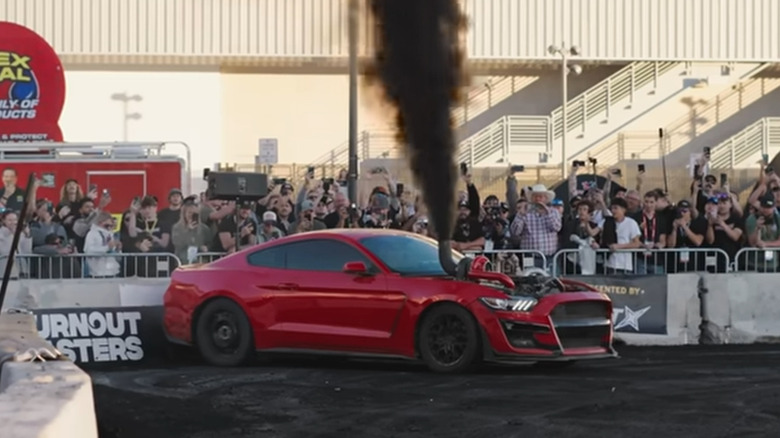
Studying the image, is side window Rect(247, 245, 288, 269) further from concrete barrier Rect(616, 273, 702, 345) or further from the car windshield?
concrete barrier Rect(616, 273, 702, 345)

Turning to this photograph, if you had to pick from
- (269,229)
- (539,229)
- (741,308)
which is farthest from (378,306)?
(741,308)

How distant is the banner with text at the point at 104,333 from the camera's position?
1384 centimetres

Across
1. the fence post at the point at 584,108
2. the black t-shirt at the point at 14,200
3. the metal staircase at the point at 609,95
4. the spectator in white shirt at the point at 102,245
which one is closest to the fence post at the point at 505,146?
the metal staircase at the point at 609,95

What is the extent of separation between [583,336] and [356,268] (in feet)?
7.25

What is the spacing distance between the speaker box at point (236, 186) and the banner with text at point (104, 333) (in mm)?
2723

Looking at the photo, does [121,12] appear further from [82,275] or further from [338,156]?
[338,156]

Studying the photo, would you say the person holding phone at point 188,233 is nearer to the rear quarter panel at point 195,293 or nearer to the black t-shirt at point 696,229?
the rear quarter panel at point 195,293

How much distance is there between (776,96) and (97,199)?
2256 centimetres

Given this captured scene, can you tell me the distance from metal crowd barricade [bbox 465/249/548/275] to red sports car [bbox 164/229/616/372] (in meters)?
2.69

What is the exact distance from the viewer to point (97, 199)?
59.9 feet

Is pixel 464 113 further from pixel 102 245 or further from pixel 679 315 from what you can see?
pixel 102 245

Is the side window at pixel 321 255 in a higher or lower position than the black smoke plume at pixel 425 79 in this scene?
lower

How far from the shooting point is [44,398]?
4.83 metres

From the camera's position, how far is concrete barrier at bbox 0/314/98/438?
4.23m
